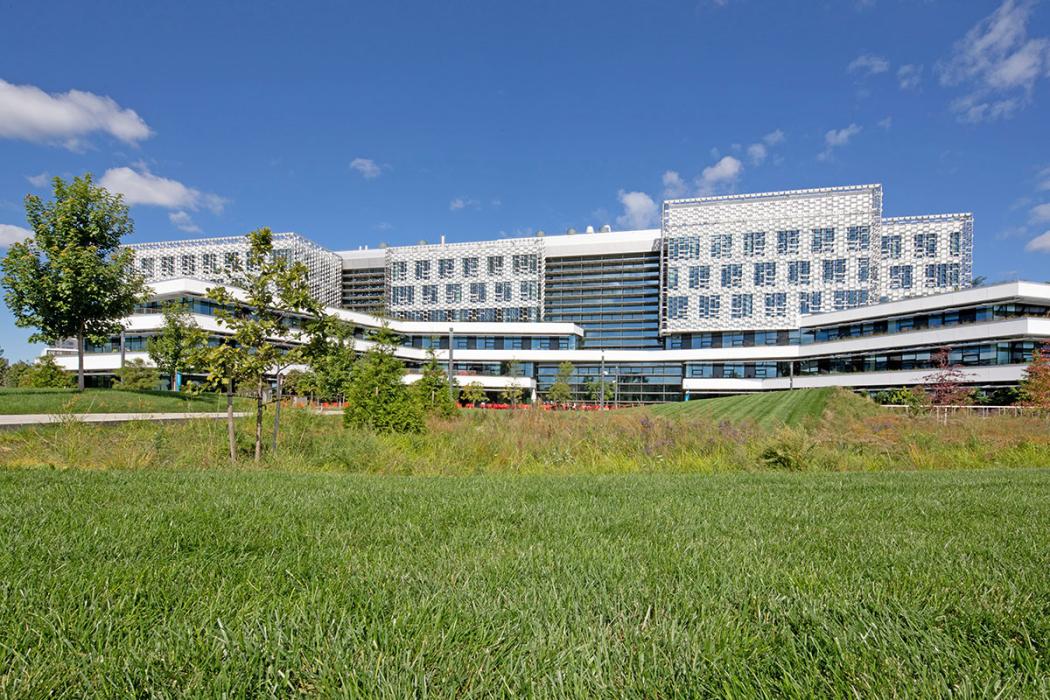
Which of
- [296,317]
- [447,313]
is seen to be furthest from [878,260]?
[296,317]

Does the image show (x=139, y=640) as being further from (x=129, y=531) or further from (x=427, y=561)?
(x=129, y=531)

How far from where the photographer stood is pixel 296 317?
1084 centimetres

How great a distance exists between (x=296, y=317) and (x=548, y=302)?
5861cm

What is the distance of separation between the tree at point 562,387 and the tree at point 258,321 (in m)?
42.6

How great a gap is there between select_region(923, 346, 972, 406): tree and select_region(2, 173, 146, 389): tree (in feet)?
131

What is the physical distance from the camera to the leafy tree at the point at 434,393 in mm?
18969

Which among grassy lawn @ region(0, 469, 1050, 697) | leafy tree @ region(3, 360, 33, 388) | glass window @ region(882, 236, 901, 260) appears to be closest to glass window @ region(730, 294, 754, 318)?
glass window @ region(882, 236, 901, 260)

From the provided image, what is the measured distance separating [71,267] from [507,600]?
25.4m

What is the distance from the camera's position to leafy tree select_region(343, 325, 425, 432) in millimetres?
13195

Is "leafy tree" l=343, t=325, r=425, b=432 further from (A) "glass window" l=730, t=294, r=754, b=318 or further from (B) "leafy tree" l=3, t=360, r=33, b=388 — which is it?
(B) "leafy tree" l=3, t=360, r=33, b=388

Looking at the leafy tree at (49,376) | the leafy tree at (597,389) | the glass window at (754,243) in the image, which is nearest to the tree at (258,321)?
the leafy tree at (49,376)

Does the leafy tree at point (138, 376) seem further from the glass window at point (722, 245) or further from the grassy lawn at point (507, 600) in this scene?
the glass window at point (722, 245)

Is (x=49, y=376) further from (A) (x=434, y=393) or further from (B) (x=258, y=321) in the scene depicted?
(B) (x=258, y=321)

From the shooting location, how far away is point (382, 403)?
13.5 metres
